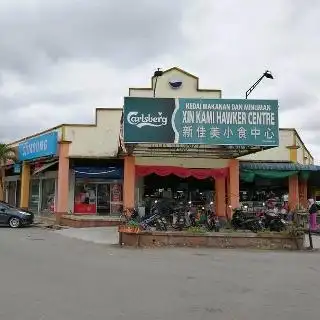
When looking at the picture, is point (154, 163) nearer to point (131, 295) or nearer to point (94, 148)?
point (94, 148)

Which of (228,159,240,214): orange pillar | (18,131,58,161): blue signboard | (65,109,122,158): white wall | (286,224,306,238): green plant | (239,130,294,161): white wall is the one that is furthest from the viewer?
(18,131,58,161): blue signboard

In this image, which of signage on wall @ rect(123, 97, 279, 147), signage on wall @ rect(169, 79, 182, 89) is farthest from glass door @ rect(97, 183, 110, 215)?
signage on wall @ rect(123, 97, 279, 147)

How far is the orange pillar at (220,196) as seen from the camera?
97.3 ft

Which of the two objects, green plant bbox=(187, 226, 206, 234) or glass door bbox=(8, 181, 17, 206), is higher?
glass door bbox=(8, 181, 17, 206)

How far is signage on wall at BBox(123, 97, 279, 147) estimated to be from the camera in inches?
859

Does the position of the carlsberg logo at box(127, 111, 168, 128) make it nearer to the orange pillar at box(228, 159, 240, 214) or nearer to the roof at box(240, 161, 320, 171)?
the orange pillar at box(228, 159, 240, 214)

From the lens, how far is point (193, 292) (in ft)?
31.3

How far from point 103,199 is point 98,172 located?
1953 millimetres

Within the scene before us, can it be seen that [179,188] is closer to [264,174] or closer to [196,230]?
[264,174]

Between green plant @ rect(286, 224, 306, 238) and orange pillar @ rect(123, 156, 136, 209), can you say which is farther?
orange pillar @ rect(123, 156, 136, 209)

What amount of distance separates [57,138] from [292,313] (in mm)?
23700

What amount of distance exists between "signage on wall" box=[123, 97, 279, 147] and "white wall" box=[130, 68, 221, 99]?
769 cm

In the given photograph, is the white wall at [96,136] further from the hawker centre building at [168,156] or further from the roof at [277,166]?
the roof at [277,166]

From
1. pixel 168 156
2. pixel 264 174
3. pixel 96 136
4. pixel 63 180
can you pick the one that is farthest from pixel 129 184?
pixel 264 174
